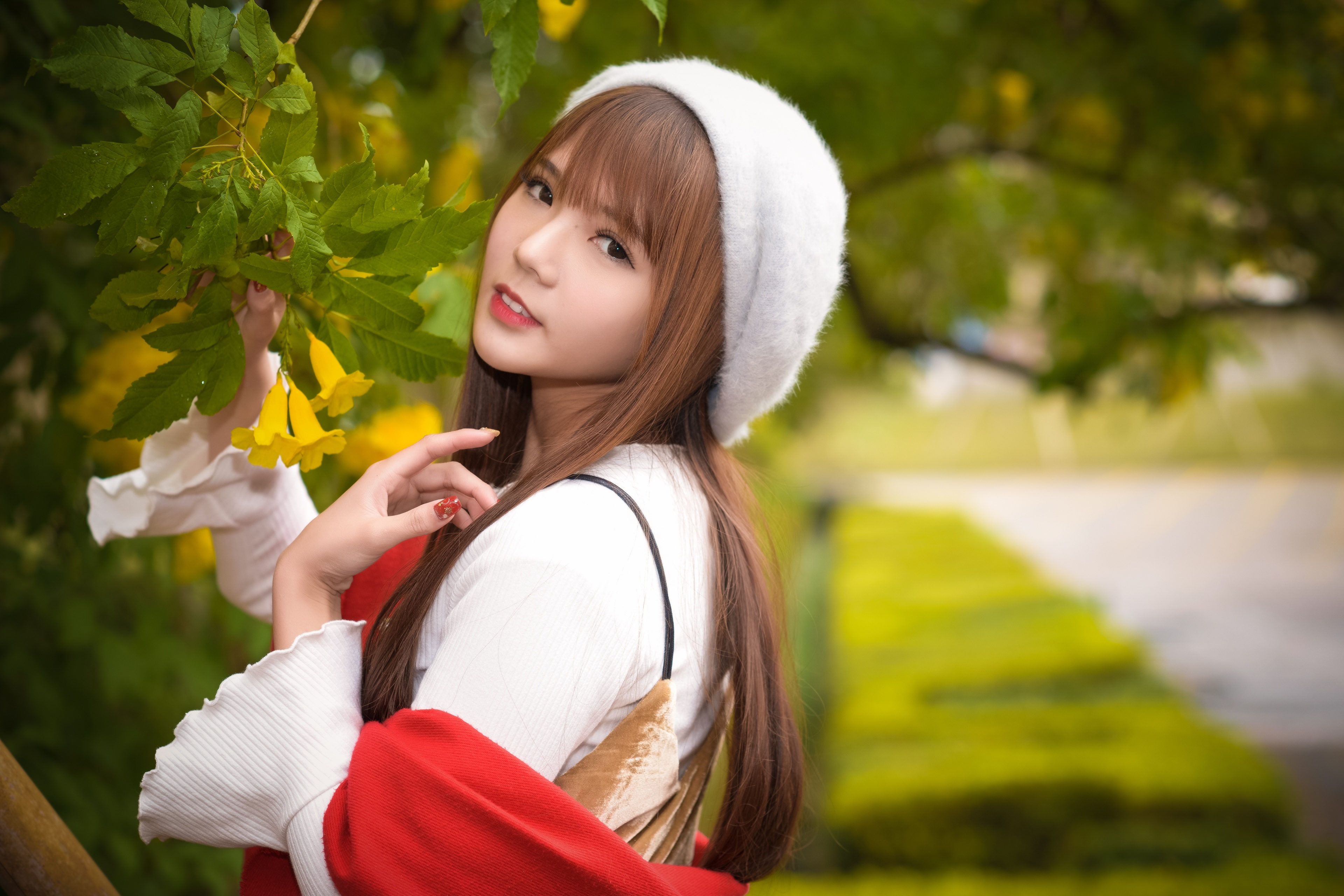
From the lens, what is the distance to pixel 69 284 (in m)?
1.29

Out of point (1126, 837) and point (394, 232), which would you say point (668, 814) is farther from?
point (1126, 837)

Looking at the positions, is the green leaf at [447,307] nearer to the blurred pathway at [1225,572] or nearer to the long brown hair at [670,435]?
the long brown hair at [670,435]

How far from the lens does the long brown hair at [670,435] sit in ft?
2.77

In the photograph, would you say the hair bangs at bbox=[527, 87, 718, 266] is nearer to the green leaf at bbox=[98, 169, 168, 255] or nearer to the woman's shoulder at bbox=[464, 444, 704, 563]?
the woman's shoulder at bbox=[464, 444, 704, 563]

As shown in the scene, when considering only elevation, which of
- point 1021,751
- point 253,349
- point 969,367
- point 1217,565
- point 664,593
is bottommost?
point 1217,565

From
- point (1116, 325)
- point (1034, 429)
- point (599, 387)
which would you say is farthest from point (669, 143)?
point (1034, 429)

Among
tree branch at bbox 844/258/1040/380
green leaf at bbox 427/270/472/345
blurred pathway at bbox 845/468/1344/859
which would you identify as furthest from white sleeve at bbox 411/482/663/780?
blurred pathway at bbox 845/468/1344/859

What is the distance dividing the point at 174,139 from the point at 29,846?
49 cm

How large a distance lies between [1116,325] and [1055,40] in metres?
0.83

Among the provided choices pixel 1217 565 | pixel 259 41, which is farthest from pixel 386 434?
pixel 1217 565

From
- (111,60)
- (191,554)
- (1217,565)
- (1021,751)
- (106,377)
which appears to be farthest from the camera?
(1217,565)

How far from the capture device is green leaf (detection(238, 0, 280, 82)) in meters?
0.64

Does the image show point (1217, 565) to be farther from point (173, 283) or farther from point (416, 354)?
point (173, 283)

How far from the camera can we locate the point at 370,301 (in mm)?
732
